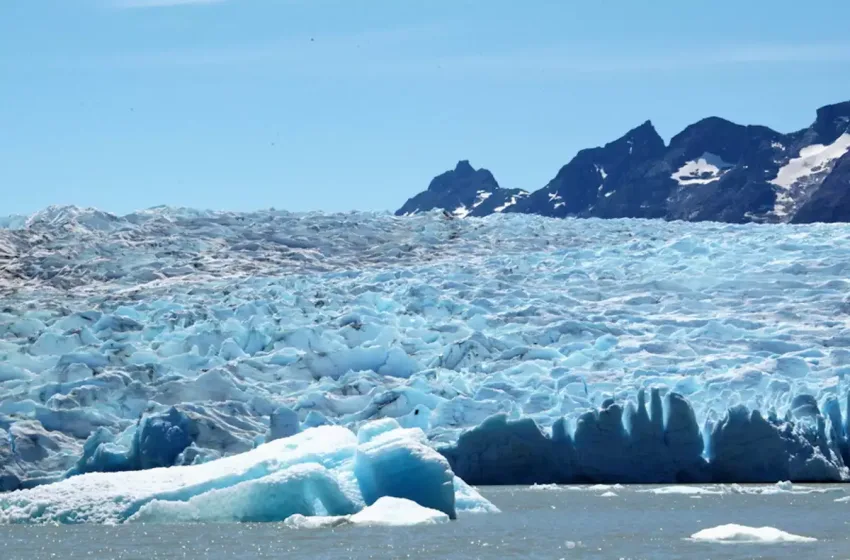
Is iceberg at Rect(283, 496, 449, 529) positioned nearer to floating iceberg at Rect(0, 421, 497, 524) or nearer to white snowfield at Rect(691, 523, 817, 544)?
floating iceberg at Rect(0, 421, 497, 524)

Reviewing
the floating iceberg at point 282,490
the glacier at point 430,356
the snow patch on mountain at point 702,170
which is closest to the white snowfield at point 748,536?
the floating iceberg at point 282,490

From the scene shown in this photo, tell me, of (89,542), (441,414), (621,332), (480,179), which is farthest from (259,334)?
(480,179)

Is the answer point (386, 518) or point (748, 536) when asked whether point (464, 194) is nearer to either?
point (386, 518)

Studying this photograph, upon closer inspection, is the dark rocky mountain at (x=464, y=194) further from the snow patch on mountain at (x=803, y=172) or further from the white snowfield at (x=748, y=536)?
the white snowfield at (x=748, y=536)

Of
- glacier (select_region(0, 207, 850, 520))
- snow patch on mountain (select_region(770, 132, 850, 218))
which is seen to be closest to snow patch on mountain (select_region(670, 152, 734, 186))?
snow patch on mountain (select_region(770, 132, 850, 218))

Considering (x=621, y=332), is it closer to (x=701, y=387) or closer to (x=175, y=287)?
(x=701, y=387)

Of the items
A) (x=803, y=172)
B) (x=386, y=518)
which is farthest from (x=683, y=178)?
(x=386, y=518)
